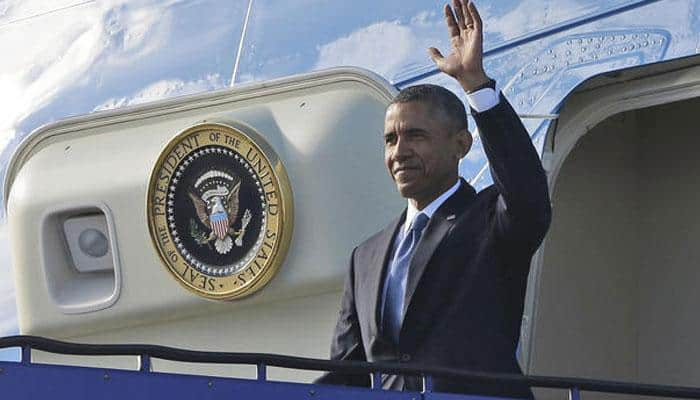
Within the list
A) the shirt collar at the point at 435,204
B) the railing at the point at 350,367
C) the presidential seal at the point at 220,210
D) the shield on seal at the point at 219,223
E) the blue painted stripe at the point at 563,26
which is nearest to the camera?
the railing at the point at 350,367

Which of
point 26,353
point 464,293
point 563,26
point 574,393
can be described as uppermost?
point 563,26

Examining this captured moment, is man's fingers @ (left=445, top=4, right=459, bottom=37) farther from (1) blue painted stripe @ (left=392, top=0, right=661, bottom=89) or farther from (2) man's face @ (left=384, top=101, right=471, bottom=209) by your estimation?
(1) blue painted stripe @ (left=392, top=0, right=661, bottom=89)

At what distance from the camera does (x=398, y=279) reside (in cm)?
360

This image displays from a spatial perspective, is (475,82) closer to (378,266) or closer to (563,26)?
(378,266)

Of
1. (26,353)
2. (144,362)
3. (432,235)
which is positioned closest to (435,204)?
(432,235)

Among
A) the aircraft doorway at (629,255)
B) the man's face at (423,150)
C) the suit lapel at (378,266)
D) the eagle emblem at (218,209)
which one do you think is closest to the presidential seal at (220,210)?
the eagle emblem at (218,209)

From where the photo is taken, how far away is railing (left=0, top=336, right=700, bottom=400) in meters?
3.25

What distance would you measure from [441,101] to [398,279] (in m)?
0.37

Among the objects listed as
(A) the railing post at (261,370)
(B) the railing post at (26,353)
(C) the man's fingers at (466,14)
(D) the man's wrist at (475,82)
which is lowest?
Result: (A) the railing post at (261,370)

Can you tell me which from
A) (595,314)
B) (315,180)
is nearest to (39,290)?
(315,180)

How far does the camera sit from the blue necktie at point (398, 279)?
3.57 m

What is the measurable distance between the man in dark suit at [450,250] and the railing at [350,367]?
99mm

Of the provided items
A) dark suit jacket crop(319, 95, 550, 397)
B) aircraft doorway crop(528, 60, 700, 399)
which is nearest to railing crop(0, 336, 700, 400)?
dark suit jacket crop(319, 95, 550, 397)

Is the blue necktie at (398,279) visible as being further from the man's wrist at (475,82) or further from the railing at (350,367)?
the man's wrist at (475,82)
